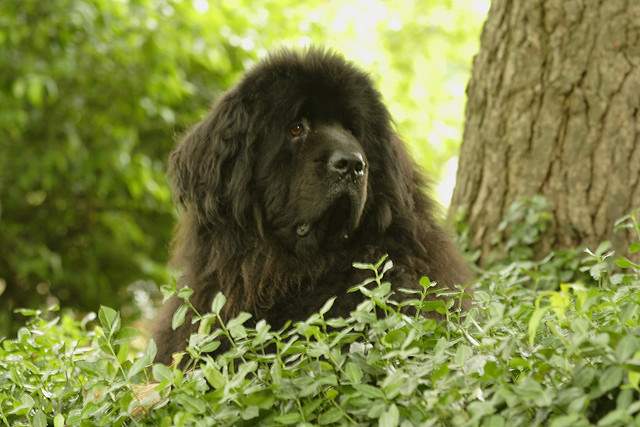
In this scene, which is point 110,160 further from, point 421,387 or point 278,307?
point 421,387

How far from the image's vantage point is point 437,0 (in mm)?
12898

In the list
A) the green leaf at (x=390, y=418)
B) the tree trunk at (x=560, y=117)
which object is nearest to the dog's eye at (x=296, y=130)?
the tree trunk at (x=560, y=117)

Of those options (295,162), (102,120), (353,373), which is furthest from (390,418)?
(102,120)

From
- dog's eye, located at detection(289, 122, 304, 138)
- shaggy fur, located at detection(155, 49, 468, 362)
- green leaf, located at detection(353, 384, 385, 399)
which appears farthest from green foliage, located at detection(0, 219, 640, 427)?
dog's eye, located at detection(289, 122, 304, 138)

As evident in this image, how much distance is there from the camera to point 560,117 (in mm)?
4500

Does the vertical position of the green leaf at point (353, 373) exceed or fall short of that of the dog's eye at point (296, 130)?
it falls short

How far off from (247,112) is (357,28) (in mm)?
7574

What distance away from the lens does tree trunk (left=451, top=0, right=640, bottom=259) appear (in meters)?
4.32

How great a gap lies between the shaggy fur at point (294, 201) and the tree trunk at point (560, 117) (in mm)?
736

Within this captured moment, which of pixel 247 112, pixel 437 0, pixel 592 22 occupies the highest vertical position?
pixel 437 0

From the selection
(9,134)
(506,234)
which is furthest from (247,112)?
(9,134)

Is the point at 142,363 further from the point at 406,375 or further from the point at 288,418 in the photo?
the point at 406,375

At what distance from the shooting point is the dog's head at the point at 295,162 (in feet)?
12.5

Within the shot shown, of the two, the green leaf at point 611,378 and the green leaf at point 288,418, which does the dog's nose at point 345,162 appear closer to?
the green leaf at point 288,418
